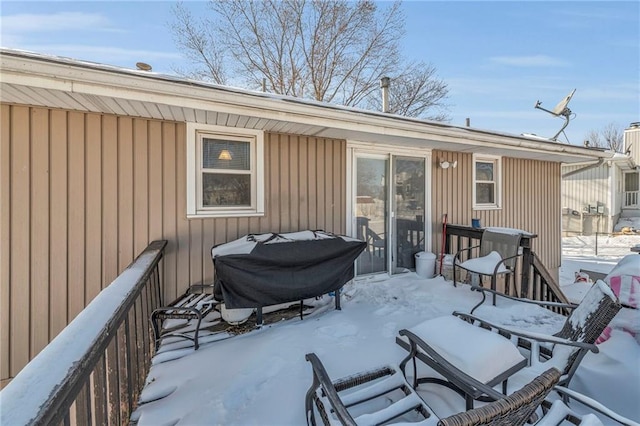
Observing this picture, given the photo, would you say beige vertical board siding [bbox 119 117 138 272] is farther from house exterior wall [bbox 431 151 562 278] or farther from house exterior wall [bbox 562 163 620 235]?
house exterior wall [bbox 562 163 620 235]

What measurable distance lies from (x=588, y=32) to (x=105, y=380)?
10577mm

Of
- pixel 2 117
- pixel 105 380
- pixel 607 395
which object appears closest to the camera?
pixel 105 380

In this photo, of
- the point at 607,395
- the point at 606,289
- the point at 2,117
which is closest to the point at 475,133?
the point at 606,289

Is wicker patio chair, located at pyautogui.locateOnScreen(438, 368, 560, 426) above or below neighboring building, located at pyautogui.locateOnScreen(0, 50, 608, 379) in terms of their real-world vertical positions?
below

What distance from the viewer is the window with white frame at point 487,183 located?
5785 mm

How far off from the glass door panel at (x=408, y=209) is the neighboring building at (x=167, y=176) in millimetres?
24

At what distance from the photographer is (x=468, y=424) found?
990 millimetres

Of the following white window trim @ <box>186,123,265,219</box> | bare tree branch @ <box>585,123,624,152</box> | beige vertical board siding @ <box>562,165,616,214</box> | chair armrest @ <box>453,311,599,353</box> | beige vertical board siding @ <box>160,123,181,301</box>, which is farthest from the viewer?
bare tree branch @ <box>585,123,624,152</box>

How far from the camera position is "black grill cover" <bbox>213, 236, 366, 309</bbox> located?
8.80 feet

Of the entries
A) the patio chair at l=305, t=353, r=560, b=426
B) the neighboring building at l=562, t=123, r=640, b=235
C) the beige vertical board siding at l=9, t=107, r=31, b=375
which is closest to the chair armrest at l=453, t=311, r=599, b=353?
the patio chair at l=305, t=353, r=560, b=426

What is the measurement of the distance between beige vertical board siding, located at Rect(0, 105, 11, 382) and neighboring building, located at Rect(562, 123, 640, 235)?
57.9 feet

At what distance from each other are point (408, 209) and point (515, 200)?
9.82 feet

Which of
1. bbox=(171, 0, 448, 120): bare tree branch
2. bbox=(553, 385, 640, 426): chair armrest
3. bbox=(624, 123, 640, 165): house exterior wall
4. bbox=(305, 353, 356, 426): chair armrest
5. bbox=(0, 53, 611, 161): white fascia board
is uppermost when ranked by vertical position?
bbox=(171, 0, 448, 120): bare tree branch

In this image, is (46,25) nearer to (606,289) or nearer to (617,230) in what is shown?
(606,289)
